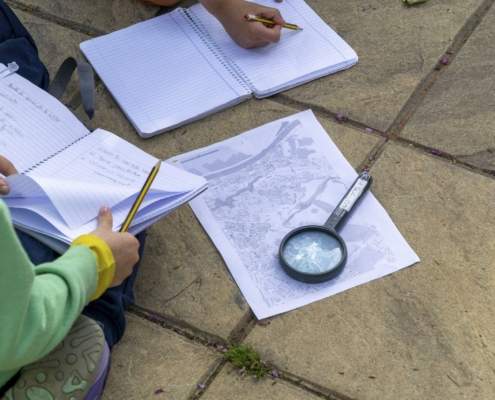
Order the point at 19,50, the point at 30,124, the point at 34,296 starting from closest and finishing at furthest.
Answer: the point at 34,296, the point at 30,124, the point at 19,50

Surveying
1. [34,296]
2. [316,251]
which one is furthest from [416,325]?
[34,296]

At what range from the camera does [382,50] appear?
252 cm

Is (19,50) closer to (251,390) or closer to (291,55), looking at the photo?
(291,55)

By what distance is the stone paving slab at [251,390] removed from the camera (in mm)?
1819

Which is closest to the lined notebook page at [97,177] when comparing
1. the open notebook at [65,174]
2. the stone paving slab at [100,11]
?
the open notebook at [65,174]

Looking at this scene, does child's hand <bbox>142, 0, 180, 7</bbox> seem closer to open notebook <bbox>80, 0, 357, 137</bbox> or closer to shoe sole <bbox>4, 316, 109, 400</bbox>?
open notebook <bbox>80, 0, 357, 137</bbox>

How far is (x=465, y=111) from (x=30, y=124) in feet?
3.63

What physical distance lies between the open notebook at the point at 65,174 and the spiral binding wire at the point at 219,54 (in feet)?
1.64

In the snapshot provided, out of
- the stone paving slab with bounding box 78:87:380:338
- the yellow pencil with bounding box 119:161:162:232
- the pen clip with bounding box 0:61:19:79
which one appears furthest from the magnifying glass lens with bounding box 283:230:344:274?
the pen clip with bounding box 0:61:19:79

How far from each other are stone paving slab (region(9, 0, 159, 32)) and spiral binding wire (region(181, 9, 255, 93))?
0.50 ft

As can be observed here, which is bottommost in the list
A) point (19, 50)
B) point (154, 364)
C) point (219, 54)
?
point (154, 364)

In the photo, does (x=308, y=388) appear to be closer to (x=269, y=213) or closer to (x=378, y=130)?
(x=269, y=213)

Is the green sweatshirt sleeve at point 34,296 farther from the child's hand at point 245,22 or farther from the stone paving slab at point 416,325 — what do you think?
the child's hand at point 245,22

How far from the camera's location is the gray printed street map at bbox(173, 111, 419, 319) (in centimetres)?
198
